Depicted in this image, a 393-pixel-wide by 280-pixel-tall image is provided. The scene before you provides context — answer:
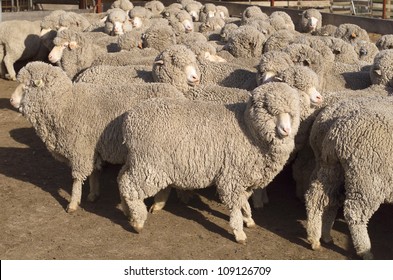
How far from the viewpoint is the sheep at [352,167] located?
465 centimetres

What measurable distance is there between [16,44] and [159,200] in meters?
7.78

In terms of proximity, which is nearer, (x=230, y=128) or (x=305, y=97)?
(x=230, y=128)

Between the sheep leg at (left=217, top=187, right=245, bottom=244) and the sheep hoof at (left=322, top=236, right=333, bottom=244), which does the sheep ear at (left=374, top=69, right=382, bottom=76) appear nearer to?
the sheep hoof at (left=322, top=236, right=333, bottom=244)

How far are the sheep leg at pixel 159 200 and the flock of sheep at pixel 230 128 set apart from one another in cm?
1

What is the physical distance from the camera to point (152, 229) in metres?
5.52

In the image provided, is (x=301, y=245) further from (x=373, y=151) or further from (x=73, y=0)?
(x=73, y=0)

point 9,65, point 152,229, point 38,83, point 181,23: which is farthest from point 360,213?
point 9,65

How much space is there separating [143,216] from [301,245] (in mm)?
1423

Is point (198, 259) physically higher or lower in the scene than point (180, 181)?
lower

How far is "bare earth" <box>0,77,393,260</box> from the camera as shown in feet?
16.6

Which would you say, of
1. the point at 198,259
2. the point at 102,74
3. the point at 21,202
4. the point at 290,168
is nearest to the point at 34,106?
the point at 21,202

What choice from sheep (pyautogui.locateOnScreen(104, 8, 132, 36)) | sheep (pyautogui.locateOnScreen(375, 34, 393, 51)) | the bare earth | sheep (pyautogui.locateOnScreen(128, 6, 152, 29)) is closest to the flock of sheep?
the bare earth

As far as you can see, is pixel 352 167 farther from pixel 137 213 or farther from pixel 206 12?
pixel 206 12

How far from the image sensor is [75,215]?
5.83m
